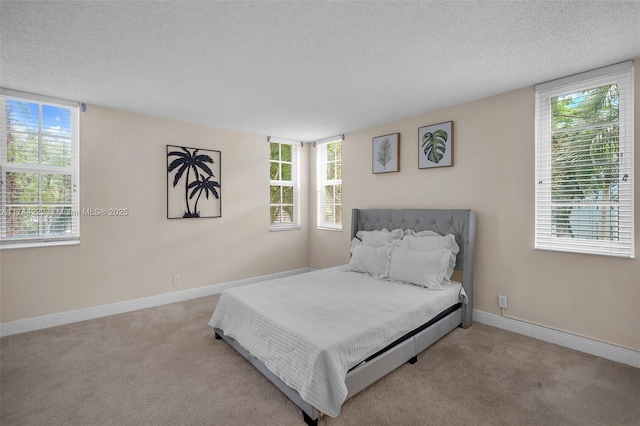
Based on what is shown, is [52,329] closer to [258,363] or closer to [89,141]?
[89,141]

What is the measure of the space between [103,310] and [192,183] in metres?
1.79

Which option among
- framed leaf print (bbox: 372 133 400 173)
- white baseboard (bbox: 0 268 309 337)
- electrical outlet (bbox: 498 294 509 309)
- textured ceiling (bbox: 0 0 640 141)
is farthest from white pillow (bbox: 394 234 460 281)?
white baseboard (bbox: 0 268 309 337)

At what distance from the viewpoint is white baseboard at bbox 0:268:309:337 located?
9.74 feet

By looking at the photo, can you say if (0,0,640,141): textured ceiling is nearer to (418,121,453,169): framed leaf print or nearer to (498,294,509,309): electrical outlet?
(418,121,453,169): framed leaf print

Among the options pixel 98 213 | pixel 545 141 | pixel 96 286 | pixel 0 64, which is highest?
pixel 0 64

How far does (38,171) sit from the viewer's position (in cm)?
309

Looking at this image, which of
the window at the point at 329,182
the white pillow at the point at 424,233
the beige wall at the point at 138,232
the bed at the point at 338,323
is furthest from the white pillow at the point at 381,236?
the beige wall at the point at 138,232

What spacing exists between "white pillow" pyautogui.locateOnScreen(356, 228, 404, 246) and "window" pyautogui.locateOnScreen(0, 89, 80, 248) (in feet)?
10.8

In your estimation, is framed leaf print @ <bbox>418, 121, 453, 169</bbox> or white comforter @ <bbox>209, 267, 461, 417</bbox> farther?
framed leaf print @ <bbox>418, 121, 453, 169</bbox>

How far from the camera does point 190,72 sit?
2.53m

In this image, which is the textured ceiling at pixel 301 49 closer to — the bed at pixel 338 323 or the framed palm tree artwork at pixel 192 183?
the framed palm tree artwork at pixel 192 183

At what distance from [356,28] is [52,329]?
13.0 ft

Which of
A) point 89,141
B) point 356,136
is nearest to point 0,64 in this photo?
point 89,141

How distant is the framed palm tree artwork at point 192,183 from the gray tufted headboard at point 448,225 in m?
2.23
